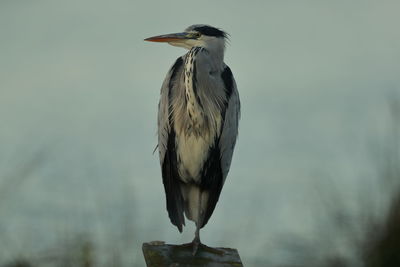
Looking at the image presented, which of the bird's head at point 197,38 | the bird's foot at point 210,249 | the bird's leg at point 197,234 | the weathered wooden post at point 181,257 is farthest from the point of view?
the bird's head at point 197,38

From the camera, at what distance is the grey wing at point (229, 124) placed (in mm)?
6266

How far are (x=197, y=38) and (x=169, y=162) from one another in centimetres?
140

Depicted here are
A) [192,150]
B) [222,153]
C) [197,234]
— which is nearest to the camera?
[197,234]

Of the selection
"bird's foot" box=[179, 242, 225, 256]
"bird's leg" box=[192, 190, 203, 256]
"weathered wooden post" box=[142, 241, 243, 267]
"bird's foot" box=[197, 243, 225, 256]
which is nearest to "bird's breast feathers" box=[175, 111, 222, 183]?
"bird's leg" box=[192, 190, 203, 256]

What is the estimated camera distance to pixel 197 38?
6.84 meters

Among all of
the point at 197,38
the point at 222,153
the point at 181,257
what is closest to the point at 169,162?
the point at 222,153

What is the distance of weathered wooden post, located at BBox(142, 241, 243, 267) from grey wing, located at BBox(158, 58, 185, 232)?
1.51m

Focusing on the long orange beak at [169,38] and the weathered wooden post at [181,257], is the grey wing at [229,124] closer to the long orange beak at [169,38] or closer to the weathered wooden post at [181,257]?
the long orange beak at [169,38]

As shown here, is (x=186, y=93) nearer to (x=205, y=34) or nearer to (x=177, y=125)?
(x=177, y=125)

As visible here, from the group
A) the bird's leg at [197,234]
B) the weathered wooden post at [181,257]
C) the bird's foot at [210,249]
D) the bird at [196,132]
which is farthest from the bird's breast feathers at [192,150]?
the weathered wooden post at [181,257]

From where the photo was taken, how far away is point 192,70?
6344 mm

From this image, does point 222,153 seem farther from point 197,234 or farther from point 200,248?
point 200,248

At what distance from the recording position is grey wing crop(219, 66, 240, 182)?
6266 millimetres

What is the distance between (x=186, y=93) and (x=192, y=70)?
0.22 m
